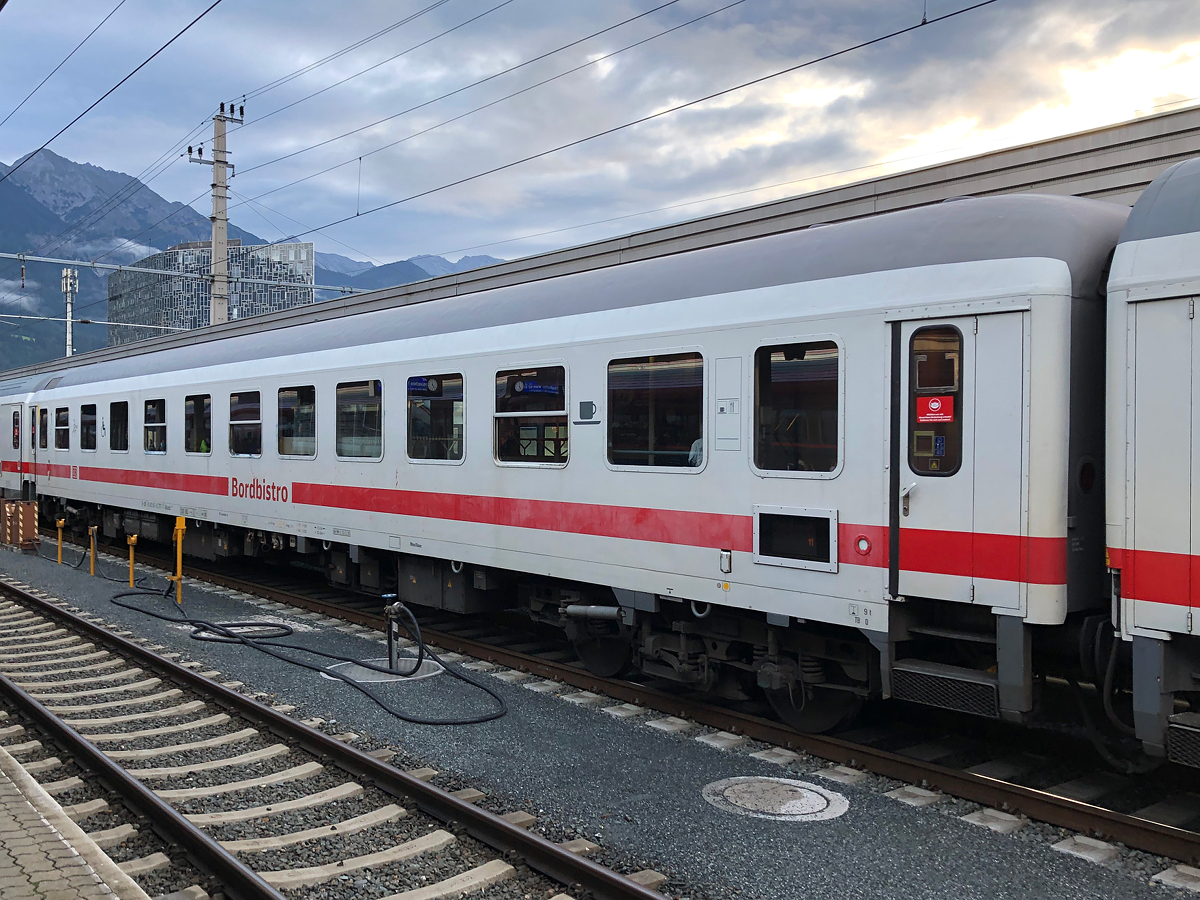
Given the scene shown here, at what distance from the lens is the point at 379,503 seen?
35.1 feet

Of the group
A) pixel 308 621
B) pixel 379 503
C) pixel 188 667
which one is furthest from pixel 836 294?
pixel 308 621

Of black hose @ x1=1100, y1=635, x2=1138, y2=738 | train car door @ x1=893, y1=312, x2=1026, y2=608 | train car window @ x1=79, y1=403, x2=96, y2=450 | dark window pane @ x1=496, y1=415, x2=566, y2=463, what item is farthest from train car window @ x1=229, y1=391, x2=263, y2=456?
black hose @ x1=1100, y1=635, x2=1138, y2=738

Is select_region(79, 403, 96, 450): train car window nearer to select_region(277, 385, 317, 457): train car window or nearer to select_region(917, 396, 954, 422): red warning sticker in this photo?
select_region(277, 385, 317, 457): train car window

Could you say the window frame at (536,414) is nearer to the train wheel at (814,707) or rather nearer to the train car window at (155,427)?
the train wheel at (814,707)

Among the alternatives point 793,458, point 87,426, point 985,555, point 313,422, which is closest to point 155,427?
point 87,426

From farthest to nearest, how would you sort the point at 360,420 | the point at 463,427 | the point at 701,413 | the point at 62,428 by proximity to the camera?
1. the point at 62,428
2. the point at 360,420
3. the point at 463,427
4. the point at 701,413

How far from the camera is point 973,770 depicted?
615 centimetres

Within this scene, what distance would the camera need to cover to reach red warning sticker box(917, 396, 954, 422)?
18.8 feet

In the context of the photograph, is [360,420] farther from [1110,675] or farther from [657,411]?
[1110,675]

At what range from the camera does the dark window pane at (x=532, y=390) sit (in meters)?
8.34

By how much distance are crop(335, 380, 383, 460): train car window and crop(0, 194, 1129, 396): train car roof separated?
58 cm

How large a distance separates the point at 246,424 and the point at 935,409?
10.2 meters

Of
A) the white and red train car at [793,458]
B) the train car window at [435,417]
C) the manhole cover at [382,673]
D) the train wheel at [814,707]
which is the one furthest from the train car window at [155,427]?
the train wheel at [814,707]

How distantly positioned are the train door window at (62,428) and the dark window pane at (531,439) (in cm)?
1495
